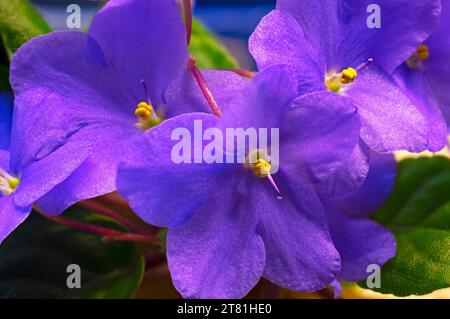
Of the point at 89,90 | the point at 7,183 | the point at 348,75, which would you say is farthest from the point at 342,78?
the point at 7,183

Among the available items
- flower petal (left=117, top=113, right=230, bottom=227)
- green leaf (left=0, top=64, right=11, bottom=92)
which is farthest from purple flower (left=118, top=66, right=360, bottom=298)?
green leaf (left=0, top=64, right=11, bottom=92)

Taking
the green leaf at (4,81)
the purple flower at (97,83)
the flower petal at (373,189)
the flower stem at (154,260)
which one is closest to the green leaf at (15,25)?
the green leaf at (4,81)

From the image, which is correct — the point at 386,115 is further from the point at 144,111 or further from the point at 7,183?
the point at 7,183

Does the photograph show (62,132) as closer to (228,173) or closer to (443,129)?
(228,173)

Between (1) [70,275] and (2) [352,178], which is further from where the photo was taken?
(1) [70,275]

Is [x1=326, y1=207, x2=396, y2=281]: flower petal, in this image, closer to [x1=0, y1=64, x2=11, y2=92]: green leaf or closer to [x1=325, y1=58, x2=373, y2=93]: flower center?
[x1=325, y1=58, x2=373, y2=93]: flower center

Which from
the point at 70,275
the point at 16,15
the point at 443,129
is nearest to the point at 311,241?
the point at 443,129
